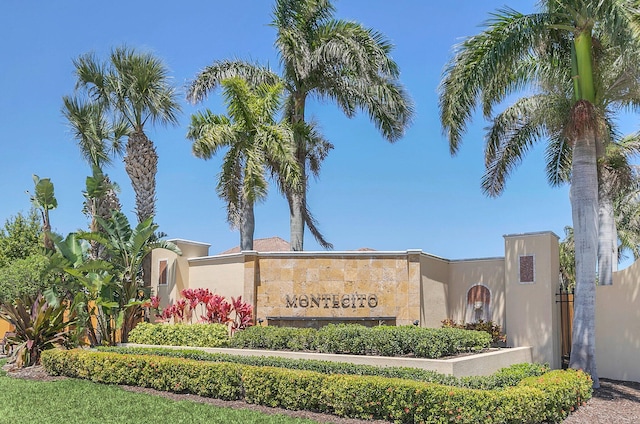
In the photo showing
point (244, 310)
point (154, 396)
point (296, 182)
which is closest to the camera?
point (154, 396)

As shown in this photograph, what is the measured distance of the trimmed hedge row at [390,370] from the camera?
407 inches

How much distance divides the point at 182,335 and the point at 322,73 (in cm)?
994

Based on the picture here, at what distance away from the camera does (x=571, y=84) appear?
50.6 ft

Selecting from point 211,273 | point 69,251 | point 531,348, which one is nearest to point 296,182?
point 211,273

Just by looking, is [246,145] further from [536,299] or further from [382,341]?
[536,299]

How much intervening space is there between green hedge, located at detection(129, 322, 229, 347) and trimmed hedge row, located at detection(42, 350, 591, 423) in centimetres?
271

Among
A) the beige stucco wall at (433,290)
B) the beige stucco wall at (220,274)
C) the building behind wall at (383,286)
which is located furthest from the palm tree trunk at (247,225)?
the beige stucco wall at (433,290)

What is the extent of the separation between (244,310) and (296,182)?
13.6ft

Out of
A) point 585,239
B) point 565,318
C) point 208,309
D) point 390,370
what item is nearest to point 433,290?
point 565,318

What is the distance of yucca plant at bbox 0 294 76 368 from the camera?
53.0 feet

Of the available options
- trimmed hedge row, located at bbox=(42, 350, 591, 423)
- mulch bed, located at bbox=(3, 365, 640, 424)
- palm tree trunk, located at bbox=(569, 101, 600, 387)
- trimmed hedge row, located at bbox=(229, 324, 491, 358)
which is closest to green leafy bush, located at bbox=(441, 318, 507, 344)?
trimmed hedge row, located at bbox=(229, 324, 491, 358)

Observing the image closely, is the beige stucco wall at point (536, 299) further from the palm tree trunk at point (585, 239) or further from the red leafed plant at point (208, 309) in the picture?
the red leafed plant at point (208, 309)

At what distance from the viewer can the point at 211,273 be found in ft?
61.5

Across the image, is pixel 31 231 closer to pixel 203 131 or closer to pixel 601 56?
pixel 203 131
